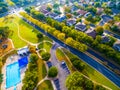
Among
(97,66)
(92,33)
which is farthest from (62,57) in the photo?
(92,33)

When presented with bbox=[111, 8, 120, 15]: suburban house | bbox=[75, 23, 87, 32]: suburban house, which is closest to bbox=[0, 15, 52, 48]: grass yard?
bbox=[75, 23, 87, 32]: suburban house

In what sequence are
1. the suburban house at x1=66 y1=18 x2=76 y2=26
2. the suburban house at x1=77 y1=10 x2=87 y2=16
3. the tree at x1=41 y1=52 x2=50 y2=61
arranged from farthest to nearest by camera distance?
the suburban house at x1=77 y1=10 x2=87 y2=16 < the suburban house at x1=66 y1=18 x2=76 y2=26 < the tree at x1=41 y1=52 x2=50 y2=61

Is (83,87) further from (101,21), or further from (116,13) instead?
(116,13)

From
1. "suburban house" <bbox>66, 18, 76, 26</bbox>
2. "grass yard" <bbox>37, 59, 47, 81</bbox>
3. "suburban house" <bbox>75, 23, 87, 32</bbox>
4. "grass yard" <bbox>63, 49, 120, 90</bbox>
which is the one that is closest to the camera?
"grass yard" <bbox>63, 49, 120, 90</bbox>

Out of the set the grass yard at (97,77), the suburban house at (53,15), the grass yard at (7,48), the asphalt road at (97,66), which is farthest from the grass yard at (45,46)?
the suburban house at (53,15)

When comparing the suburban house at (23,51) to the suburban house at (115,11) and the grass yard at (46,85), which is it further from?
the suburban house at (115,11)

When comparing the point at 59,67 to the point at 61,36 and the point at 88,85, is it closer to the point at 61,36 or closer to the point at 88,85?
the point at 88,85

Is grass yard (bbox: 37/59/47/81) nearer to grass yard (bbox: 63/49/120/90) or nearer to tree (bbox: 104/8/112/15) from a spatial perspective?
grass yard (bbox: 63/49/120/90)

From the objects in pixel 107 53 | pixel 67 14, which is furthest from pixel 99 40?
pixel 67 14
